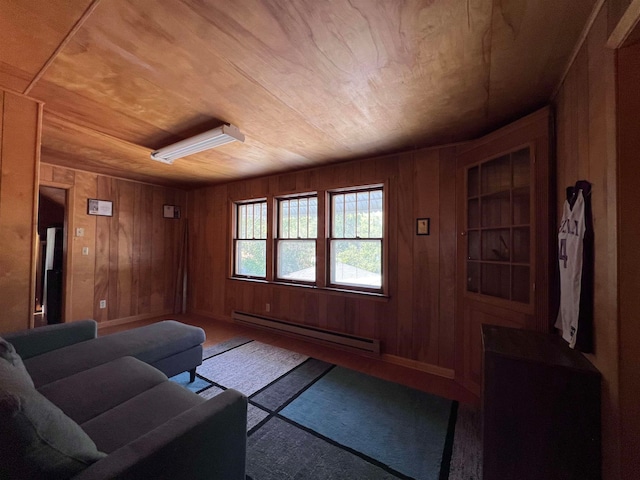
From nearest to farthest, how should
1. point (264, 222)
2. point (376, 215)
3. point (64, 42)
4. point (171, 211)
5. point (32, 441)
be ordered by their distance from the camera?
point (32, 441)
point (64, 42)
point (376, 215)
point (264, 222)
point (171, 211)

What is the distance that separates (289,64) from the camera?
1.47 meters

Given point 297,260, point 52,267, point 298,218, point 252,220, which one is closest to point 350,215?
point 298,218

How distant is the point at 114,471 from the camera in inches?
31.1

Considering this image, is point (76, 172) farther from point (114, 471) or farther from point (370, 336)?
point (370, 336)

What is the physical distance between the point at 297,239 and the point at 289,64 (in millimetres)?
2525

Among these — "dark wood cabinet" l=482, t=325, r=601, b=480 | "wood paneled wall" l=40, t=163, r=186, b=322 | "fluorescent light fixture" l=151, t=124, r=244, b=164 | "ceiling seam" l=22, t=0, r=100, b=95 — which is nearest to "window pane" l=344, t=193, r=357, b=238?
"fluorescent light fixture" l=151, t=124, r=244, b=164

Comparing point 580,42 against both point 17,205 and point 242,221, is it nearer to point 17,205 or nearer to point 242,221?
point 17,205

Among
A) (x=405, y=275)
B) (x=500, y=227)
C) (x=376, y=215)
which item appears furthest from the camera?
(x=376, y=215)

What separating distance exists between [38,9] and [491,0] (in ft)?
6.68

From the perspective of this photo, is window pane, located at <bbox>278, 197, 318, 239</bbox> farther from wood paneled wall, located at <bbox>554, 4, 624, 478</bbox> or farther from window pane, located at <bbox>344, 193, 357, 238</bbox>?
wood paneled wall, located at <bbox>554, 4, 624, 478</bbox>

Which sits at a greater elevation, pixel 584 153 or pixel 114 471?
pixel 584 153

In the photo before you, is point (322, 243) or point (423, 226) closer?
point (423, 226)

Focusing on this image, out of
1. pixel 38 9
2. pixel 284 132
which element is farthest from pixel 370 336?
pixel 38 9

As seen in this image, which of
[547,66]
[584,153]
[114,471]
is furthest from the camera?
[547,66]
